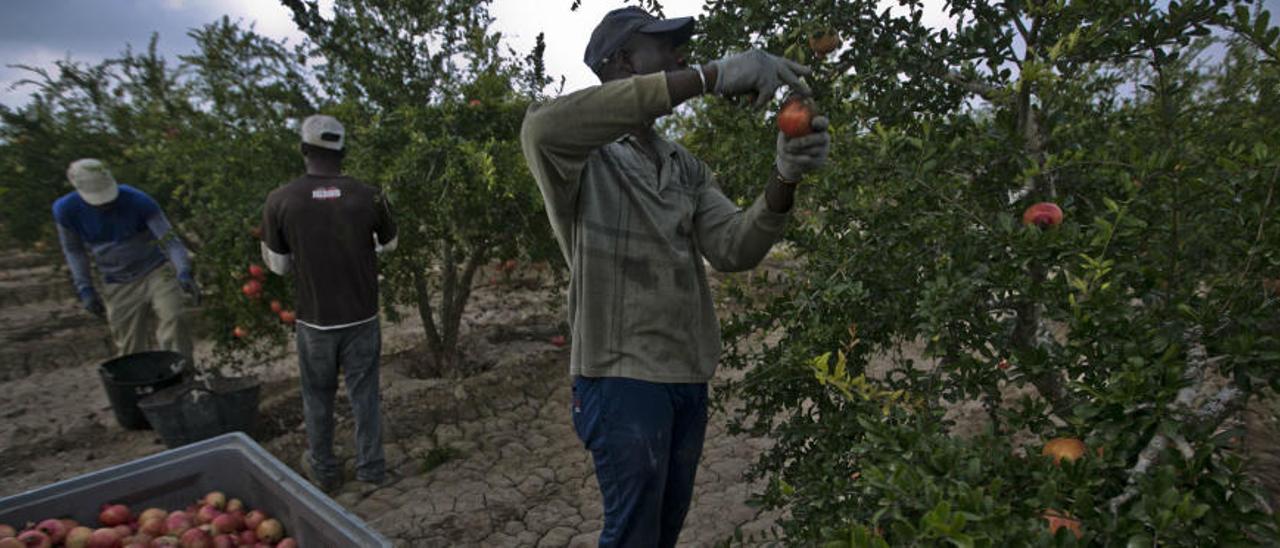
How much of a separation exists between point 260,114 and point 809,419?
14.2 feet

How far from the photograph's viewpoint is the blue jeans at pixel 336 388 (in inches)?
135

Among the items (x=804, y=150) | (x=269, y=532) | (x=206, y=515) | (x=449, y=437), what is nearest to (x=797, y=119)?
(x=804, y=150)

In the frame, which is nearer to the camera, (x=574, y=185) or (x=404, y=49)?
(x=574, y=185)

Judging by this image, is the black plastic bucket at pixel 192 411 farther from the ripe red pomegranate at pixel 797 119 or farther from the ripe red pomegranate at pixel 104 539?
the ripe red pomegranate at pixel 797 119

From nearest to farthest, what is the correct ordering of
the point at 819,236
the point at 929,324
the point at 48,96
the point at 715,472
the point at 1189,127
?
the point at 929,324
the point at 819,236
the point at 1189,127
the point at 715,472
the point at 48,96

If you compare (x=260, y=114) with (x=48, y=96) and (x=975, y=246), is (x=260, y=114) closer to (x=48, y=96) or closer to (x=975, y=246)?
(x=48, y=96)

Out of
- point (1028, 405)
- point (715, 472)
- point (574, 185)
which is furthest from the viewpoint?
point (715, 472)

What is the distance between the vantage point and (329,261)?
131 inches

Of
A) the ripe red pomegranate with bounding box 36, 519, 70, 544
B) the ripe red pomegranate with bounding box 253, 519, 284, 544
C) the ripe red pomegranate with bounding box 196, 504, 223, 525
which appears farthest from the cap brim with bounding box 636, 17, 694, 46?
the ripe red pomegranate with bounding box 36, 519, 70, 544

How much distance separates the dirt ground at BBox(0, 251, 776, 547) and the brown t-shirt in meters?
1.04

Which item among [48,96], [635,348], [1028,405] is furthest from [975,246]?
[48,96]

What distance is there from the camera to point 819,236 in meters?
2.10

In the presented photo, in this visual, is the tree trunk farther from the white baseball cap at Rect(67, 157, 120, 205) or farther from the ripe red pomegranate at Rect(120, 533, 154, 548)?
the ripe red pomegranate at Rect(120, 533, 154, 548)

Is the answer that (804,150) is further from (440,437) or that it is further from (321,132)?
(440,437)
